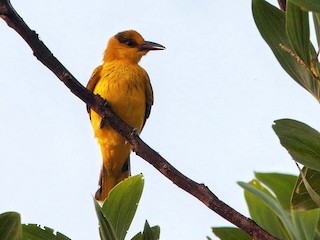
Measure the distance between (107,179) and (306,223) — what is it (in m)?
3.60

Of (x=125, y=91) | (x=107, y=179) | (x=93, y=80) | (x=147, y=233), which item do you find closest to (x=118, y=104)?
(x=125, y=91)

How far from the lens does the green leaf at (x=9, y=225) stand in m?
1.50

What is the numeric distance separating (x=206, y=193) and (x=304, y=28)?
49 cm

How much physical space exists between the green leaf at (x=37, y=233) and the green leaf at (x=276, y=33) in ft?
2.70

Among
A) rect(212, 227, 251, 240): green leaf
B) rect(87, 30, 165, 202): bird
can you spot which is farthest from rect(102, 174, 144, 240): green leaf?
rect(87, 30, 165, 202): bird

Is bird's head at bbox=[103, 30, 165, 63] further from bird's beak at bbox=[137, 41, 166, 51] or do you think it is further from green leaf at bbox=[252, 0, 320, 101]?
green leaf at bbox=[252, 0, 320, 101]

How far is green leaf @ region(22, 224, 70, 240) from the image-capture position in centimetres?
181

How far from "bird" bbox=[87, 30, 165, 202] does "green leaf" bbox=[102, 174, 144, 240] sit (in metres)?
2.42

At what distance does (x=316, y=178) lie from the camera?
1.73 m

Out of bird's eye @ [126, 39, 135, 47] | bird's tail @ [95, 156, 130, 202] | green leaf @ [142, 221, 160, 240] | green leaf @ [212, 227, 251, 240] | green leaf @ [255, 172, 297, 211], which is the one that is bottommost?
green leaf @ [212, 227, 251, 240]

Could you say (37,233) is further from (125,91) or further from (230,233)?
(125,91)

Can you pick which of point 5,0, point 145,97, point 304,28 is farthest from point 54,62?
point 145,97

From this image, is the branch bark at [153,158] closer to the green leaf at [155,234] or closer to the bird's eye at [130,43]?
the green leaf at [155,234]

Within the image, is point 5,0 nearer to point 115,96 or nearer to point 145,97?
point 115,96
